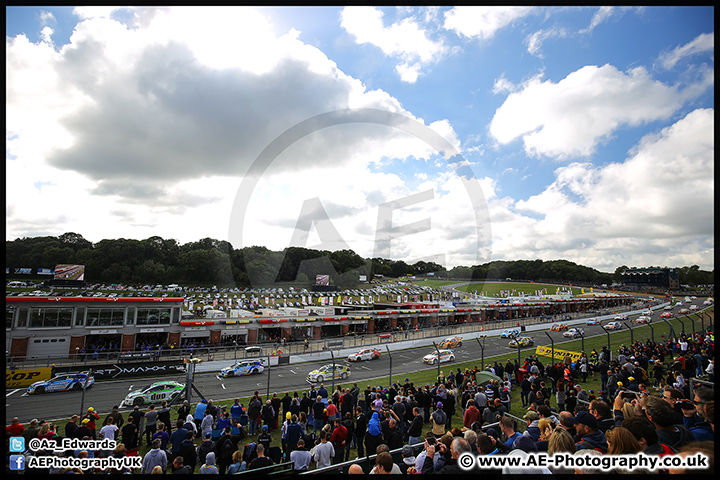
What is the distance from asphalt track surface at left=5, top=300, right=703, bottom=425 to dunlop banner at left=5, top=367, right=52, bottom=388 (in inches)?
26.1

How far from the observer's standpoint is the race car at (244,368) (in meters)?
21.2

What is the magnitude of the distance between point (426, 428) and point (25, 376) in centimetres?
2284

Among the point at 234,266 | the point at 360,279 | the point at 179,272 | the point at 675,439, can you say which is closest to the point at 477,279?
the point at 360,279

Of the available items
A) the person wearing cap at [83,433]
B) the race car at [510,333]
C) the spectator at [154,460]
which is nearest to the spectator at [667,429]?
the spectator at [154,460]

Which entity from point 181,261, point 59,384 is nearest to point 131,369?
point 59,384

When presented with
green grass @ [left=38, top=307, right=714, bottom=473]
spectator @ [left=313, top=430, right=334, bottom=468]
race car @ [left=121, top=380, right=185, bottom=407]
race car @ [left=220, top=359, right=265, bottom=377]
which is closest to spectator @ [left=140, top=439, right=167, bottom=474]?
green grass @ [left=38, top=307, right=714, bottom=473]

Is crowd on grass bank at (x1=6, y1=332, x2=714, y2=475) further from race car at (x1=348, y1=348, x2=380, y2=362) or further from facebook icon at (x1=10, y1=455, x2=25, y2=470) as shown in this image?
race car at (x1=348, y1=348, x2=380, y2=362)

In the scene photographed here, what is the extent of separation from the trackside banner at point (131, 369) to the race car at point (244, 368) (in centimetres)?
324

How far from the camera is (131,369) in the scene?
20734mm

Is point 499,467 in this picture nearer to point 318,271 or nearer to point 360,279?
point 360,279

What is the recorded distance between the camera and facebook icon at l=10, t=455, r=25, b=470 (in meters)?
6.27

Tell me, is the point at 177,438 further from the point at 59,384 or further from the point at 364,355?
the point at 364,355

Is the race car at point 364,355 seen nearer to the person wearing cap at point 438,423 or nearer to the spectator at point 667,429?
the person wearing cap at point 438,423

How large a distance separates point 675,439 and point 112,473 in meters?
8.67
